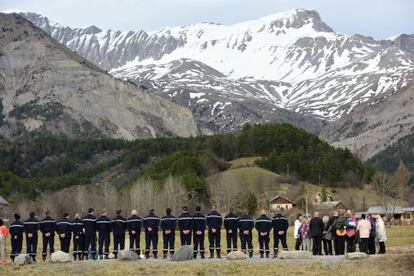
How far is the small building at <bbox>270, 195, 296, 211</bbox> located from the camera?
15806cm

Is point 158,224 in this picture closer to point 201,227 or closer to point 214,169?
point 201,227

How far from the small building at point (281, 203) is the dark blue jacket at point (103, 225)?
113 metres

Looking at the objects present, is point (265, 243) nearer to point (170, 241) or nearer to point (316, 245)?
point (316, 245)

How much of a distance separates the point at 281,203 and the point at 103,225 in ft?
392

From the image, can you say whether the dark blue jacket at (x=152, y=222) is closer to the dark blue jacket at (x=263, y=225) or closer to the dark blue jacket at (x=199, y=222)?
the dark blue jacket at (x=199, y=222)

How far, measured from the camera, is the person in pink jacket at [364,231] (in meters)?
43.0

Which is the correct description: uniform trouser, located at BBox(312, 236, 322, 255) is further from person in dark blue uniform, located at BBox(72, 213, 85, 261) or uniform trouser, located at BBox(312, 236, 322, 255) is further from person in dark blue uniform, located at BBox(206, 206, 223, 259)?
person in dark blue uniform, located at BBox(72, 213, 85, 261)

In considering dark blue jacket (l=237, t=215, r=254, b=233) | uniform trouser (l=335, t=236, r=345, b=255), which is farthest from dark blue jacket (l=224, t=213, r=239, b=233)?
uniform trouser (l=335, t=236, r=345, b=255)

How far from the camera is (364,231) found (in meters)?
43.0

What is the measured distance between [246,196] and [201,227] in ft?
356

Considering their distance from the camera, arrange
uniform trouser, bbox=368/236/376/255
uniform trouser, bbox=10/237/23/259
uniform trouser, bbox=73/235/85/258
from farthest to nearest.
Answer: uniform trouser, bbox=10/237/23/259, uniform trouser, bbox=73/235/85/258, uniform trouser, bbox=368/236/376/255

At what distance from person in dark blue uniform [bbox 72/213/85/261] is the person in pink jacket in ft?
50.0

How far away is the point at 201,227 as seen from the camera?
4397 cm

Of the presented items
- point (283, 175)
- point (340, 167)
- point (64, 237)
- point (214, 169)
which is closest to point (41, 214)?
point (214, 169)
